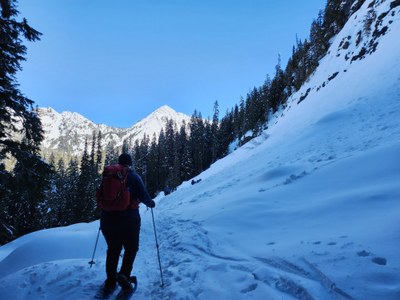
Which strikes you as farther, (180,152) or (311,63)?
A: (180,152)

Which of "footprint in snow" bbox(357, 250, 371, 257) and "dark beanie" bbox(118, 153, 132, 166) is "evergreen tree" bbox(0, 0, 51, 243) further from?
"footprint in snow" bbox(357, 250, 371, 257)

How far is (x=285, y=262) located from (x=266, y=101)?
71.4m

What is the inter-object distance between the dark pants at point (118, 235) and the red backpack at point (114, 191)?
155 mm

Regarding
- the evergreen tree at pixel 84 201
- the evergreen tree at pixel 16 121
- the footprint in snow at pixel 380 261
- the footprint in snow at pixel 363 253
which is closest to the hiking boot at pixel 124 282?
the footprint in snow at pixel 363 253

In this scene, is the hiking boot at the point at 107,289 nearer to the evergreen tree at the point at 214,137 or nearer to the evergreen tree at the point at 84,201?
the evergreen tree at the point at 84,201

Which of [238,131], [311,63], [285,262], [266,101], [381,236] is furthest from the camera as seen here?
[238,131]

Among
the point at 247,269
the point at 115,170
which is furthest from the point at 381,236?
the point at 115,170

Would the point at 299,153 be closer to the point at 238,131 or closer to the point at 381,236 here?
the point at 381,236

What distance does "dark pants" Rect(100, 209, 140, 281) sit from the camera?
197 inches

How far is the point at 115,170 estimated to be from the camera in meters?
5.07

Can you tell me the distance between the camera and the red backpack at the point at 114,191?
4.94 m

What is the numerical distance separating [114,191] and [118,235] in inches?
30.9

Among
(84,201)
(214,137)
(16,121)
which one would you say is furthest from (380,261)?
(214,137)

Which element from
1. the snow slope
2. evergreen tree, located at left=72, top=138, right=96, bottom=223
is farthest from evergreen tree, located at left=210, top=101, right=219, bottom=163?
the snow slope
